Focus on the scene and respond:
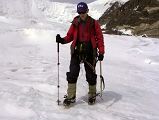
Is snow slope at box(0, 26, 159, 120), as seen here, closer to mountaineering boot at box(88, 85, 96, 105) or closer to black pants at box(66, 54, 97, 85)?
mountaineering boot at box(88, 85, 96, 105)

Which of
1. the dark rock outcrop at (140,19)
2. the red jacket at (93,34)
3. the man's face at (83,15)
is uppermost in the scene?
the man's face at (83,15)

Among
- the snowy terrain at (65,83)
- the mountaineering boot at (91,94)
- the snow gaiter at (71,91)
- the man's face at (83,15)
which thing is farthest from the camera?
the mountaineering boot at (91,94)

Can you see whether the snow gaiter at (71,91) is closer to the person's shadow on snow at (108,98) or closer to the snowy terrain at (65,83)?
the snowy terrain at (65,83)

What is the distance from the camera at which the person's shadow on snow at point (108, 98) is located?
392 inches

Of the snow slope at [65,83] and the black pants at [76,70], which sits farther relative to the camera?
the black pants at [76,70]

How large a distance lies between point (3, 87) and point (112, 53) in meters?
9.80

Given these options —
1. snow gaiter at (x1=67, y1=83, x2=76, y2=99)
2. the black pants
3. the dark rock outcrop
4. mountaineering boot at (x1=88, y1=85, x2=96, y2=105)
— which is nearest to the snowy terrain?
mountaineering boot at (x1=88, y1=85, x2=96, y2=105)

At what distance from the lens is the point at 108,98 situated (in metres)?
10.4

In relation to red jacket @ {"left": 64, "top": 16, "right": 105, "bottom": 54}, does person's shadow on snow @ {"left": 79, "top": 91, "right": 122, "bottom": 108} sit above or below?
below

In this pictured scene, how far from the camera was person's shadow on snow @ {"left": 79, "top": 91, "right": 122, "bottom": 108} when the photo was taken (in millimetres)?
9951

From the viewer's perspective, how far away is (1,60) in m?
15.8

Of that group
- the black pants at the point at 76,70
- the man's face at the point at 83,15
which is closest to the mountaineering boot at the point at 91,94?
the black pants at the point at 76,70

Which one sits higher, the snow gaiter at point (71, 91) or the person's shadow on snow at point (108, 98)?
the snow gaiter at point (71, 91)

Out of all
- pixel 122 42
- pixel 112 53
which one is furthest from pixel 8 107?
pixel 122 42
